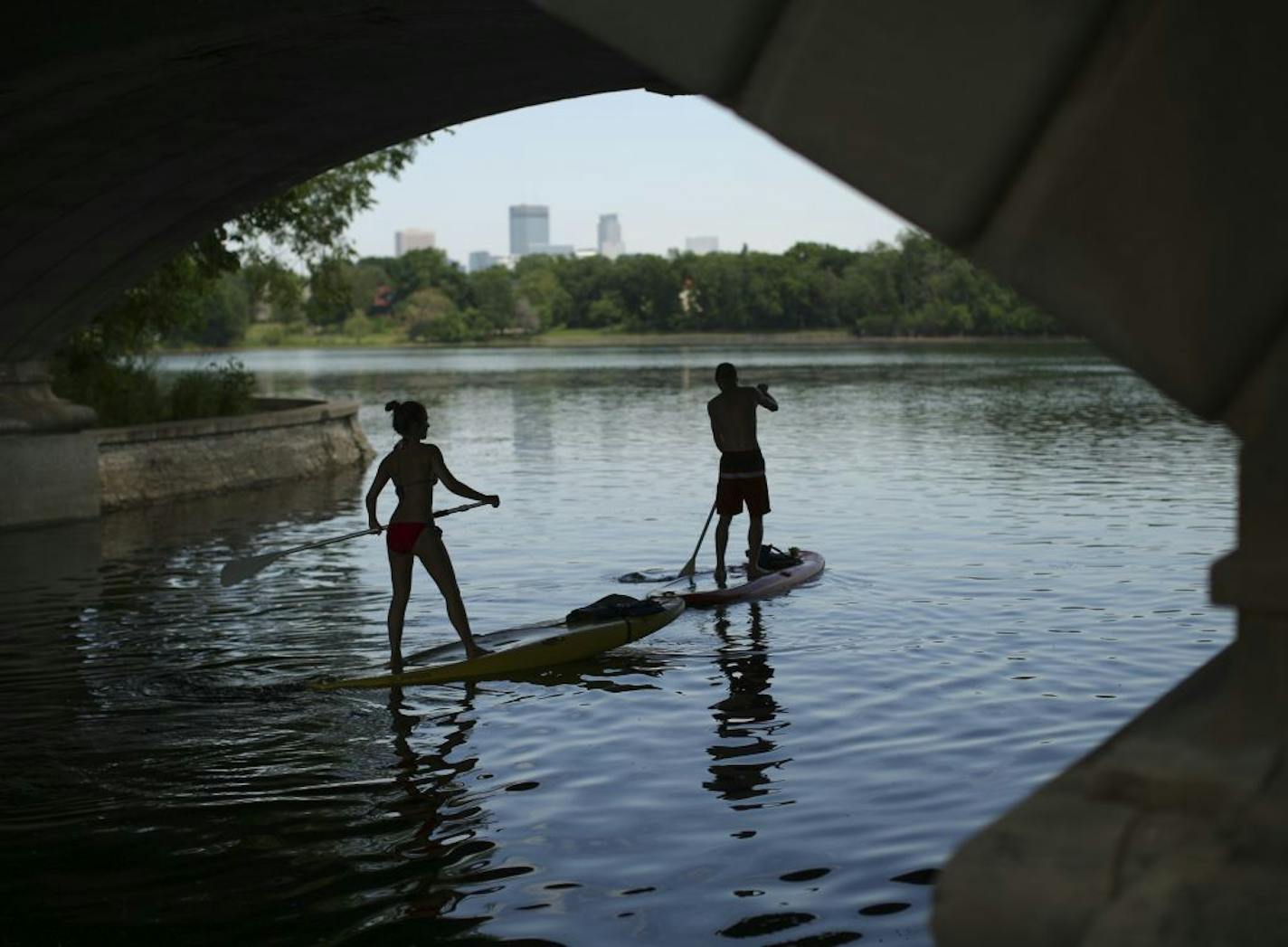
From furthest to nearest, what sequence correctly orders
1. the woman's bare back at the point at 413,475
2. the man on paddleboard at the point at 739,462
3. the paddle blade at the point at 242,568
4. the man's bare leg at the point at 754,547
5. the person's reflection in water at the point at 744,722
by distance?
the man on paddleboard at the point at 739,462
the man's bare leg at the point at 754,547
the paddle blade at the point at 242,568
the woman's bare back at the point at 413,475
the person's reflection in water at the point at 744,722

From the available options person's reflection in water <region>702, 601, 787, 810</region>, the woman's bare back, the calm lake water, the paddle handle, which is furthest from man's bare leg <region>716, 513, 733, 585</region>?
the woman's bare back

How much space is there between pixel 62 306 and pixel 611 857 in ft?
45.3

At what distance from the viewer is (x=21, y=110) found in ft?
38.5

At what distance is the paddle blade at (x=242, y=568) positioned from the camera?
13266 millimetres

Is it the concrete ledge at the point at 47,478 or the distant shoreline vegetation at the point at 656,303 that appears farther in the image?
the distant shoreline vegetation at the point at 656,303

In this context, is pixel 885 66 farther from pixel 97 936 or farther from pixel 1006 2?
pixel 97 936

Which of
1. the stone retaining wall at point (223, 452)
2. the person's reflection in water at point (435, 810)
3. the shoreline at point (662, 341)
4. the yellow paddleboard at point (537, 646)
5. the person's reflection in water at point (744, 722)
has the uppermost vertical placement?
the shoreline at point (662, 341)

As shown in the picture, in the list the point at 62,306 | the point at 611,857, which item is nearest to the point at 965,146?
the point at 611,857

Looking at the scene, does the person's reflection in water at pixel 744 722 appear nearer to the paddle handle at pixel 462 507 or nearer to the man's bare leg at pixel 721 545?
the man's bare leg at pixel 721 545

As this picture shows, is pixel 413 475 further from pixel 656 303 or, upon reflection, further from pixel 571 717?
pixel 656 303

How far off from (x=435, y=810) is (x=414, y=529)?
11.9ft

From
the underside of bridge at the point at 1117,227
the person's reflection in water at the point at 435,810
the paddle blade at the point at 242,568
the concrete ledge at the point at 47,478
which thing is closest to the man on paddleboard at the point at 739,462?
the paddle blade at the point at 242,568

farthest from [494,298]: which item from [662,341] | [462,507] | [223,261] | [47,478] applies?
[462,507]

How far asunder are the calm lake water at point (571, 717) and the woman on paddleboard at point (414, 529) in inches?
24.7
